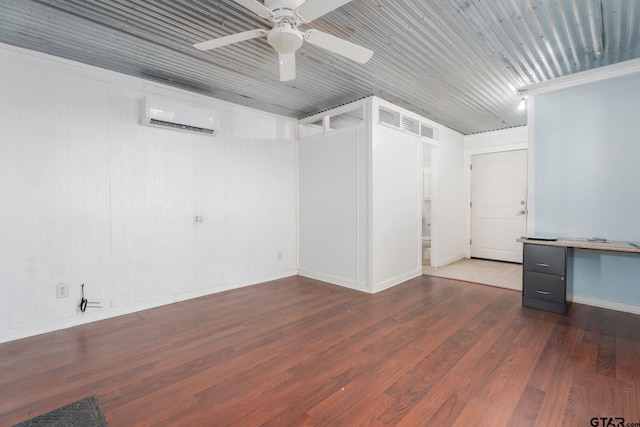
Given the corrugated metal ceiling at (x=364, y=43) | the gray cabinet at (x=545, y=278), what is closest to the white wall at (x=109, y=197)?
the corrugated metal ceiling at (x=364, y=43)

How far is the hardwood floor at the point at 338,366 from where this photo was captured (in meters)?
1.65

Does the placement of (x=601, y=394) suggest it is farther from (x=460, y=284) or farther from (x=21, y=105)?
(x=21, y=105)

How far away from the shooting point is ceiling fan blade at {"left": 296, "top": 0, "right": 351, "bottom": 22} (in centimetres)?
167

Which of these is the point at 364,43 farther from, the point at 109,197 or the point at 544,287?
the point at 544,287

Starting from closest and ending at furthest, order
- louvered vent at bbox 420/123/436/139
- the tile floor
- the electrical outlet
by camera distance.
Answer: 1. the electrical outlet
2. the tile floor
3. louvered vent at bbox 420/123/436/139

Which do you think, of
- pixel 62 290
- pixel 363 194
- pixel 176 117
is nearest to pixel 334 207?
pixel 363 194

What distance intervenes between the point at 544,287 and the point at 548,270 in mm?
193

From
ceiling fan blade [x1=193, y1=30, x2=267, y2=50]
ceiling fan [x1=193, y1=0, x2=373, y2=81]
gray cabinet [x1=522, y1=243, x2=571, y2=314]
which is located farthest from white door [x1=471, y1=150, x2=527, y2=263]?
ceiling fan blade [x1=193, y1=30, x2=267, y2=50]

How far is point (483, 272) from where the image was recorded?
4887 mm

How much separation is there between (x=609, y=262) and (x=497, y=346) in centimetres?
207

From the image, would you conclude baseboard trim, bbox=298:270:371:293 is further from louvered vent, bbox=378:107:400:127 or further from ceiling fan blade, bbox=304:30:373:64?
ceiling fan blade, bbox=304:30:373:64

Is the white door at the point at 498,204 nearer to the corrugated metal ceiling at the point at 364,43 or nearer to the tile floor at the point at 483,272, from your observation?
the tile floor at the point at 483,272

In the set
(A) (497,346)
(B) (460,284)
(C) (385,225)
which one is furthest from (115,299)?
(B) (460,284)

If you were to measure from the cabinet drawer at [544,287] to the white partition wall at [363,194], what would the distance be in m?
1.57
